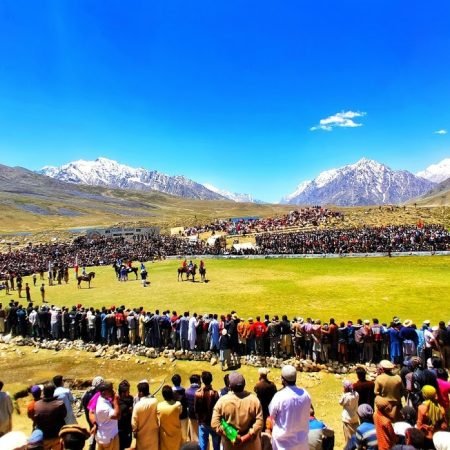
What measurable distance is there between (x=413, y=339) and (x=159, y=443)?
1122 cm

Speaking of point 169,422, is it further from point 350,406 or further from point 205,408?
point 350,406

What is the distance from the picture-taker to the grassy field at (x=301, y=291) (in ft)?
77.8

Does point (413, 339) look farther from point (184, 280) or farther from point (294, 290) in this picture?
point (184, 280)

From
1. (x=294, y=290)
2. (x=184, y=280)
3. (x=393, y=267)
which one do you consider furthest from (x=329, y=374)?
(x=393, y=267)

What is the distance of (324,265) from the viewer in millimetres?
43344

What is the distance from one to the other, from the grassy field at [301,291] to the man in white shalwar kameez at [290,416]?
1603cm

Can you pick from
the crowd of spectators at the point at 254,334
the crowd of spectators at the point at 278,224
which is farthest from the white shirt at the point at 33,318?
the crowd of spectators at the point at 278,224

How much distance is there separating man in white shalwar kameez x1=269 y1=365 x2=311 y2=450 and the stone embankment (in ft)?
31.9

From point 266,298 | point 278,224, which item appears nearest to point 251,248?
point 278,224

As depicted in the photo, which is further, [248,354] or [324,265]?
[324,265]

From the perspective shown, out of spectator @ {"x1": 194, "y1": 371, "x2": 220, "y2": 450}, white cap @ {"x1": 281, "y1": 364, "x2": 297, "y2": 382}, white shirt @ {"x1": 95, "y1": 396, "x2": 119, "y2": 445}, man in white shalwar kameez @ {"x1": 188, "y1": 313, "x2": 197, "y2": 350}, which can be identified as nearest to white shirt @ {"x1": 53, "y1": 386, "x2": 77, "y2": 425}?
white shirt @ {"x1": 95, "y1": 396, "x2": 119, "y2": 445}

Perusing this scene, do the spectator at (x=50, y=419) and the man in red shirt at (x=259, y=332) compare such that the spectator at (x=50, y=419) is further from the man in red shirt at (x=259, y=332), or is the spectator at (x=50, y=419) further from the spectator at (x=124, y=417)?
the man in red shirt at (x=259, y=332)

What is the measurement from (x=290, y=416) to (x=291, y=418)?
35 millimetres

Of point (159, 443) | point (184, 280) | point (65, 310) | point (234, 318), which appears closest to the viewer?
point (159, 443)
